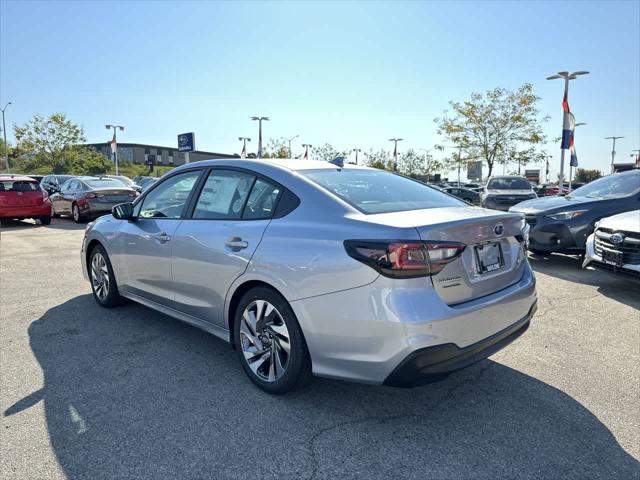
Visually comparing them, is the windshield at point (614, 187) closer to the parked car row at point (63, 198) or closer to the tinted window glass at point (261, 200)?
the tinted window glass at point (261, 200)

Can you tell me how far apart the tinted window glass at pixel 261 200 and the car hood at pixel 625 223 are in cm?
456

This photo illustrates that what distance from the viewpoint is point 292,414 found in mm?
2771

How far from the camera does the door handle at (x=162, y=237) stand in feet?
12.3

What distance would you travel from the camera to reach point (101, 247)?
4.89 metres

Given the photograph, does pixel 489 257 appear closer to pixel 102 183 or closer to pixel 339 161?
pixel 339 161

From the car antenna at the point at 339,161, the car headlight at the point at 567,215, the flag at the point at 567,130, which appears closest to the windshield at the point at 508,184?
the flag at the point at 567,130

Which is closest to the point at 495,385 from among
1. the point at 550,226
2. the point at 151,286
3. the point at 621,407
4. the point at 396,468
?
the point at 621,407

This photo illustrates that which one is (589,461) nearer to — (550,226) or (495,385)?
(495,385)

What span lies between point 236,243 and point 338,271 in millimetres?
913

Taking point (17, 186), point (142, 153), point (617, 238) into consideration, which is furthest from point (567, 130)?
point (142, 153)

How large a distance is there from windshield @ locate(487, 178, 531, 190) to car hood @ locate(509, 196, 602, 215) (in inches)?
374

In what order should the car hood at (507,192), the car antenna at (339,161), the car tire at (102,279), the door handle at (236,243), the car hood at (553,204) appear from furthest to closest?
1. the car hood at (507,192)
2. the car hood at (553,204)
3. the car tire at (102,279)
4. the car antenna at (339,161)
5. the door handle at (236,243)

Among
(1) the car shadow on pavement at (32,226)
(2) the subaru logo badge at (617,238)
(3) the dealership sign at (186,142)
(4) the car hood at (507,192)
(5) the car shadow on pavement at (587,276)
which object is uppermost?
(3) the dealership sign at (186,142)

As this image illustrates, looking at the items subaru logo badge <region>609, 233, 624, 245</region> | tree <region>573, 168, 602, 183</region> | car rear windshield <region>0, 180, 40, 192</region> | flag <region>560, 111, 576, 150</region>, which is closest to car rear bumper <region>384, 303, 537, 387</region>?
subaru logo badge <region>609, 233, 624, 245</region>
